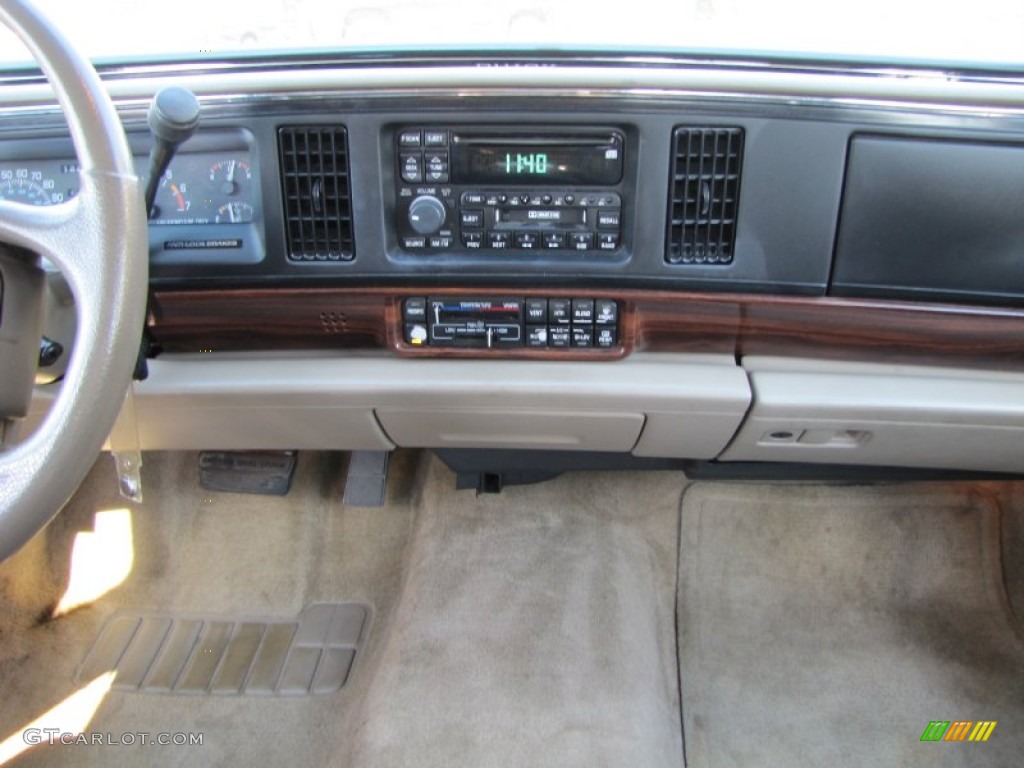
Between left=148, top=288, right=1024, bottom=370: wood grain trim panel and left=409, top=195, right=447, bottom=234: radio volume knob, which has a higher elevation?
left=409, top=195, right=447, bottom=234: radio volume knob

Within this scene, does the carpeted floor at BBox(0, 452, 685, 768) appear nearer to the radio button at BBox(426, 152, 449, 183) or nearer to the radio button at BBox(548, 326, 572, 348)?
the radio button at BBox(548, 326, 572, 348)

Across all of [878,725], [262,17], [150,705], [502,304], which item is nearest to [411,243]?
[502,304]

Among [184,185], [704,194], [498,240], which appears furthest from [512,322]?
[184,185]

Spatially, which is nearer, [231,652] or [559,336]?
[559,336]

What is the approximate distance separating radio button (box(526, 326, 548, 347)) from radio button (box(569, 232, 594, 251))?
164 millimetres

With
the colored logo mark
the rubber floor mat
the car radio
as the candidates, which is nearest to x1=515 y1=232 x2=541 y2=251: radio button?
the car radio

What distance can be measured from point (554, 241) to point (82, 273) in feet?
2.58

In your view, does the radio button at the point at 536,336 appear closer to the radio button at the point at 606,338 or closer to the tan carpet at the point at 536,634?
the radio button at the point at 606,338

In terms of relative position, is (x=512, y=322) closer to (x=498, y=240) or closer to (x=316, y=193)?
(x=498, y=240)

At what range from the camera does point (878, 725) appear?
188 centimetres

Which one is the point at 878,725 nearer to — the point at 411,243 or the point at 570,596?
the point at 570,596

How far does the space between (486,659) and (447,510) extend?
47 centimetres

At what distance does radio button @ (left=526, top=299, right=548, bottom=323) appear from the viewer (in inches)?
60.7

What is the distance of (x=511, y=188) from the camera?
57.7 inches
